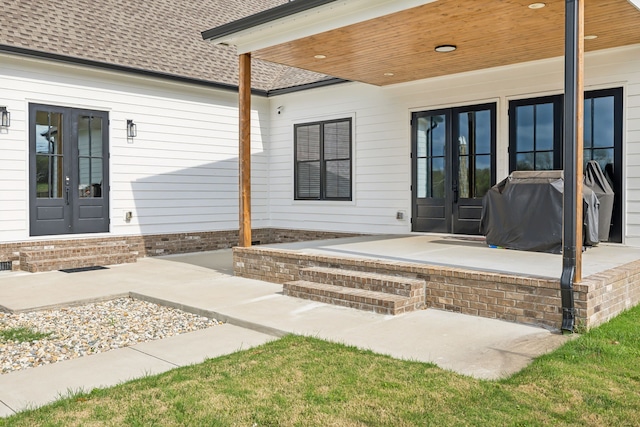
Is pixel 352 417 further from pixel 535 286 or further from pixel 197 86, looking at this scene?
pixel 197 86

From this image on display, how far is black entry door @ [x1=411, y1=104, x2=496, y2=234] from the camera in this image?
28.5 feet

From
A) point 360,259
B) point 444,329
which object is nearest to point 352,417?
point 444,329

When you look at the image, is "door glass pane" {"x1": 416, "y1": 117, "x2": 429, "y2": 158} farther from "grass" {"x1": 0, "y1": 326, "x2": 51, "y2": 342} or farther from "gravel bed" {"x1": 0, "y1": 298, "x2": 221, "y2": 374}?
"grass" {"x1": 0, "y1": 326, "x2": 51, "y2": 342}

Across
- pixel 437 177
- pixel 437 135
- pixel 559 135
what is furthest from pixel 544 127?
pixel 437 177

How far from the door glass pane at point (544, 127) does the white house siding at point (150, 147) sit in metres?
→ 5.88

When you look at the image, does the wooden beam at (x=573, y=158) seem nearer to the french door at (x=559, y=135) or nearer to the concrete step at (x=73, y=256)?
the french door at (x=559, y=135)

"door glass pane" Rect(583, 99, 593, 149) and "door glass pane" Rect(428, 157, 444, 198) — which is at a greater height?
"door glass pane" Rect(583, 99, 593, 149)

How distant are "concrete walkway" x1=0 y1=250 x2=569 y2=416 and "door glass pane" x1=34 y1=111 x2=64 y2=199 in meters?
1.92

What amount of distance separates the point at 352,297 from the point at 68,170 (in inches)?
224

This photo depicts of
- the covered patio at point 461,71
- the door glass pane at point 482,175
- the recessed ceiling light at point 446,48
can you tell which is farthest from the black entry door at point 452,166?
the recessed ceiling light at point 446,48

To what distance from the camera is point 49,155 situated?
340 inches

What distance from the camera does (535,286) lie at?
4.69 m

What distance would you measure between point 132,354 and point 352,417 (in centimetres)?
202

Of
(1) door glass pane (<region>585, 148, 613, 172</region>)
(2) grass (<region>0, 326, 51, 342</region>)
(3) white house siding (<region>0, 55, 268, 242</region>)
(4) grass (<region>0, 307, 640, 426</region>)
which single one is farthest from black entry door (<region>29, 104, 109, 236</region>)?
(1) door glass pane (<region>585, 148, 613, 172</region>)
